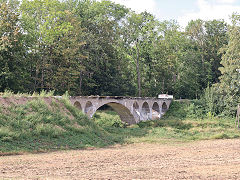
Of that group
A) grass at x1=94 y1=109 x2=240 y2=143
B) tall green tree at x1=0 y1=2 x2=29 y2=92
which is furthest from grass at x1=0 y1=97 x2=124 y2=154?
tall green tree at x1=0 y1=2 x2=29 y2=92

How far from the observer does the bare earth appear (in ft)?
51.9

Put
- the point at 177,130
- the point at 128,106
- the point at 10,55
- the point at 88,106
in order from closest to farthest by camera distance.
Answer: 1. the point at 88,106
2. the point at 10,55
3. the point at 177,130
4. the point at 128,106

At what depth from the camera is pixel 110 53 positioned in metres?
63.0

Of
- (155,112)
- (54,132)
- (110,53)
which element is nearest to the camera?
(54,132)

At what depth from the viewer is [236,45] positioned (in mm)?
56250

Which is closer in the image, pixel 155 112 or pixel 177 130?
pixel 177 130

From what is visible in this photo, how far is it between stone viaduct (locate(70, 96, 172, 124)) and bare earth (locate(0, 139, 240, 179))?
11645 mm

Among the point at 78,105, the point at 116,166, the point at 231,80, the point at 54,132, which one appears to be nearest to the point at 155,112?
the point at 231,80

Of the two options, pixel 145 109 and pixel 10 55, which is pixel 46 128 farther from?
pixel 145 109

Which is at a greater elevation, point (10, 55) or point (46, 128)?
point (10, 55)

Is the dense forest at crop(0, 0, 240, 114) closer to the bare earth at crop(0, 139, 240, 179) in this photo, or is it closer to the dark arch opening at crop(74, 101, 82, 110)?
the dark arch opening at crop(74, 101, 82, 110)

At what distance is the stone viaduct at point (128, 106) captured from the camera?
3592 cm

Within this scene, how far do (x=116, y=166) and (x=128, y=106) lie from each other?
90.4ft

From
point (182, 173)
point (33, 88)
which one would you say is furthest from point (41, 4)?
point (182, 173)
